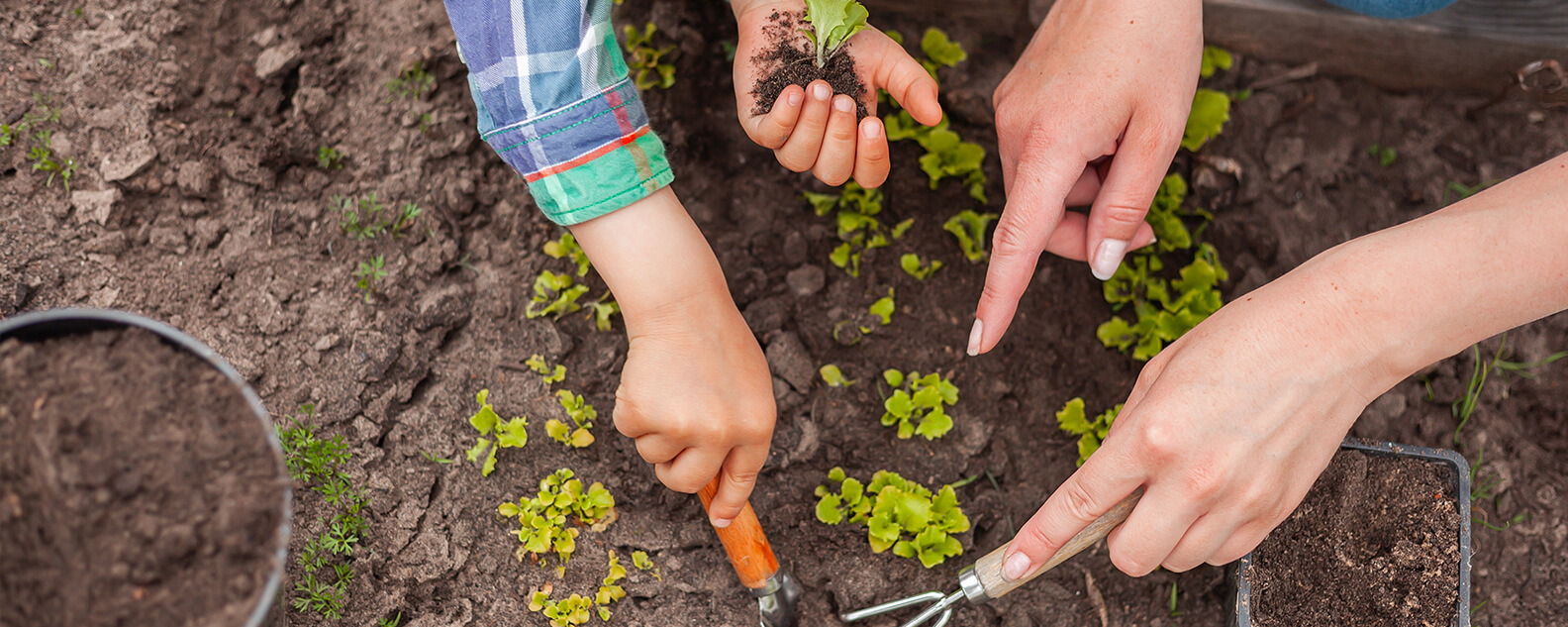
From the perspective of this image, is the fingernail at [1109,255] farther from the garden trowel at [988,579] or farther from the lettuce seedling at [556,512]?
the lettuce seedling at [556,512]

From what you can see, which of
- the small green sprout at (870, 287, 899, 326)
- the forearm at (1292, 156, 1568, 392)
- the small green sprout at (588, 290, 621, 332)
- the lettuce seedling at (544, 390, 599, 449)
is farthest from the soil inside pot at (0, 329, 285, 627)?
the forearm at (1292, 156, 1568, 392)

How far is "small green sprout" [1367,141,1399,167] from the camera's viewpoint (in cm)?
244

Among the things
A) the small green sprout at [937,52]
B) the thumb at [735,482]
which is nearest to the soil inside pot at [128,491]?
the thumb at [735,482]

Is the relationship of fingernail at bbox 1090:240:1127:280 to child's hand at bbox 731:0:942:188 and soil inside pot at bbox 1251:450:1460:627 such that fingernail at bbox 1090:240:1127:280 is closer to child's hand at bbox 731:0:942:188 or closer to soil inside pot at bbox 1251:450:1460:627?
child's hand at bbox 731:0:942:188

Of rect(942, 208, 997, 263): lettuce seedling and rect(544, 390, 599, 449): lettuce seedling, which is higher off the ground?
rect(544, 390, 599, 449): lettuce seedling

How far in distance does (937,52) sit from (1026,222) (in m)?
0.94

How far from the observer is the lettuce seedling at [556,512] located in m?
1.85

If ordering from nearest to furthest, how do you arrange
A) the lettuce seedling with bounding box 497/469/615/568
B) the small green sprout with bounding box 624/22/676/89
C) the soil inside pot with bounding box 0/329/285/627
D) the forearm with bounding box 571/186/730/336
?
the soil inside pot with bounding box 0/329/285/627
the forearm with bounding box 571/186/730/336
the lettuce seedling with bounding box 497/469/615/568
the small green sprout with bounding box 624/22/676/89

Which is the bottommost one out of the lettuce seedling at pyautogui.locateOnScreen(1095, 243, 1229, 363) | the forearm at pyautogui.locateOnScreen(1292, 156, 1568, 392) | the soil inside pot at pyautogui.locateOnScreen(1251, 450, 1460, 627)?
the soil inside pot at pyautogui.locateOnScreen(1251, 450, 1460, 627)

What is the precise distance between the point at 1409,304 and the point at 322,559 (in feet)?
6.54

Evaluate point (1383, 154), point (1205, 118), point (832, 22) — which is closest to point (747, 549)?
point (832, 22)

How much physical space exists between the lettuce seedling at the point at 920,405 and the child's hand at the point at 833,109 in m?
0.56

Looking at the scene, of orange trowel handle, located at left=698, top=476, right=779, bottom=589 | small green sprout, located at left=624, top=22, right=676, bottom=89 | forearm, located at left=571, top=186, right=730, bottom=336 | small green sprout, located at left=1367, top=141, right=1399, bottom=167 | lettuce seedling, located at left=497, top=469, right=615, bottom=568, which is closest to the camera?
forearm, located at left=571, top=186, right=730, bottom=336

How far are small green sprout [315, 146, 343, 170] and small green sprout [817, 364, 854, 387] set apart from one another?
1.26 meters
